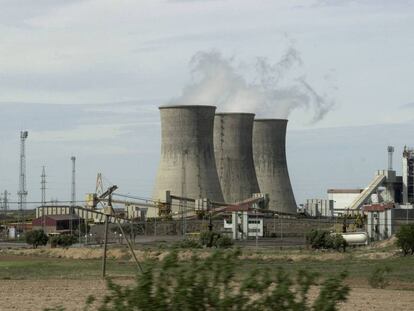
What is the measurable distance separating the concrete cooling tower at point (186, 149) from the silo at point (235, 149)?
3794 mm

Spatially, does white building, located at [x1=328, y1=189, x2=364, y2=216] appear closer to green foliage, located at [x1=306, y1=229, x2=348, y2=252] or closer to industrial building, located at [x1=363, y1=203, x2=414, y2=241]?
industrial building, located at [x1=363, y1=203, x2=414, y2=241]

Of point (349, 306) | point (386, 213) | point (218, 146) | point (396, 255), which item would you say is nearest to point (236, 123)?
point (218, 146)

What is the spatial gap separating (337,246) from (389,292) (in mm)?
20084

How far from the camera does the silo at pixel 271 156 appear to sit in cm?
5141

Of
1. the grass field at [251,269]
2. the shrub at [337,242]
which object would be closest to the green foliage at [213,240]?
the shrub at [337,242]

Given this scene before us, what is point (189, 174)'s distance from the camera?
45125 mm

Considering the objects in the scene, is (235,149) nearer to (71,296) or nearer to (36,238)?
(36,238)

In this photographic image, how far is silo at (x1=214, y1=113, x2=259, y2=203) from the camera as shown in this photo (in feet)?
163

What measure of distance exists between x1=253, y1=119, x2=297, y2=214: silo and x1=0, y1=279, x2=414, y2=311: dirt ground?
34.7 metres

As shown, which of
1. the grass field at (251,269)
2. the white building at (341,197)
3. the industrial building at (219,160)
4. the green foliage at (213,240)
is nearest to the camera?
the grass field at (251,269)

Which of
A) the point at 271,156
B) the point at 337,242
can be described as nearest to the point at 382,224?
the point at 337,242

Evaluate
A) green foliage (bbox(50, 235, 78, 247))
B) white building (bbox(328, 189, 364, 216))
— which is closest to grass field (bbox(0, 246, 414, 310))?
green foliage (bbox(50, 235, 78, 247))

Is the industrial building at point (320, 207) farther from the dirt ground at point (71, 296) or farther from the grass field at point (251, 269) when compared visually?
the dirt ground at point (71, 296)

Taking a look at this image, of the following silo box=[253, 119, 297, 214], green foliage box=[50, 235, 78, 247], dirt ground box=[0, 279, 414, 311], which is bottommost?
dirt ground box=[0, 279, 414, 311]
